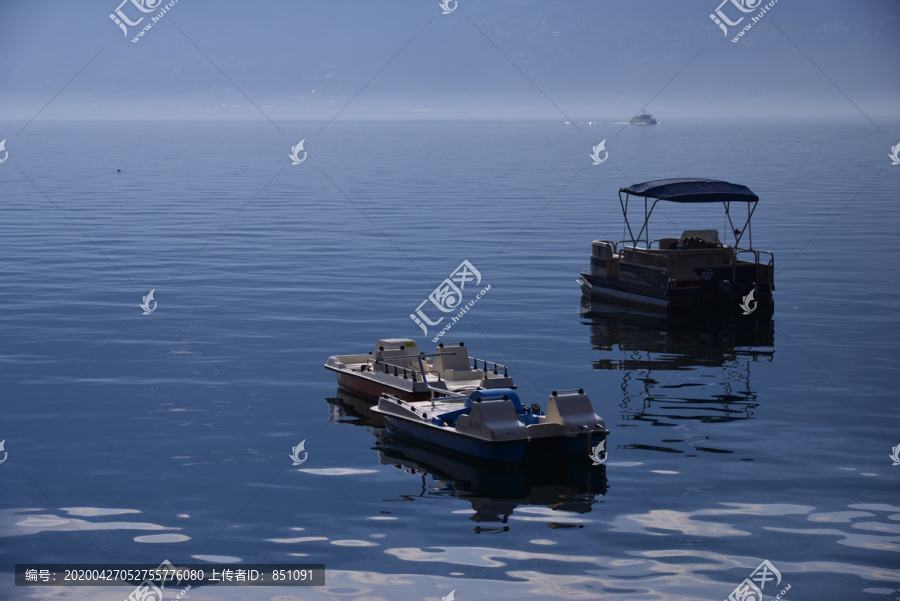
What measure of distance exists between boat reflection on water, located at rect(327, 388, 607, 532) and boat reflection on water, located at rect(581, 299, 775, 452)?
2.48 meters

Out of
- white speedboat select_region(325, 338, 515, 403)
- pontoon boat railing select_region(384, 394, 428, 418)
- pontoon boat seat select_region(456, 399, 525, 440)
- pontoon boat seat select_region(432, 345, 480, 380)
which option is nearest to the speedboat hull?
pontoon boat seat select_region(456, 399, 525, 440)

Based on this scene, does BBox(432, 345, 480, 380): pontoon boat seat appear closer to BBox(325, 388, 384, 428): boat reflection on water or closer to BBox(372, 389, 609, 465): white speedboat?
BBox(325, 388, 384, 428): boat reflection on water

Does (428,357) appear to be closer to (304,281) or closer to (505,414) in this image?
(505,414)

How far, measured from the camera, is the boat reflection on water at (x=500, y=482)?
21406 mm

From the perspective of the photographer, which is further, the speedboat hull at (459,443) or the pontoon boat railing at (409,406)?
the pontoon boat railing at (409,406)

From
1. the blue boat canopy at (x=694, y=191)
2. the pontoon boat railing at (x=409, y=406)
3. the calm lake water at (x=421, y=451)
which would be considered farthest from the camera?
the blue boat canopy at (x=694, y=191)

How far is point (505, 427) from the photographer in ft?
76.6

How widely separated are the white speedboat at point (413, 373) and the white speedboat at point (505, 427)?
1.80m

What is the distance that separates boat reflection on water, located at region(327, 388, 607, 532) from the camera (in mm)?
21406

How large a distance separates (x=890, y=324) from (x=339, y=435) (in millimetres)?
22639

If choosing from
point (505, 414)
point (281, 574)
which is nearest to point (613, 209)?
point (505, 414)
